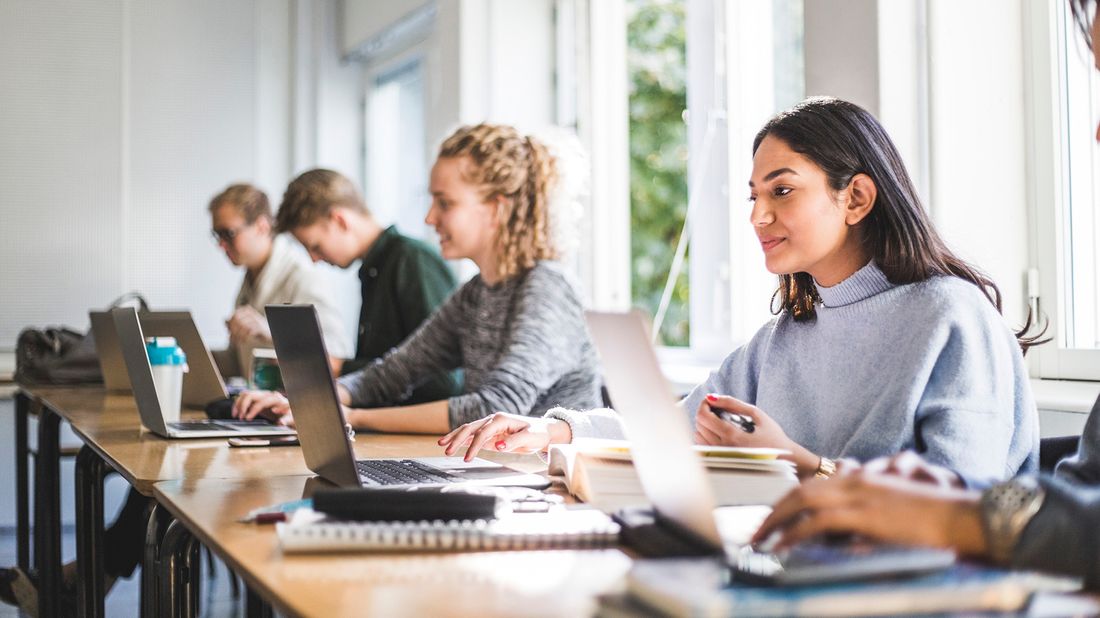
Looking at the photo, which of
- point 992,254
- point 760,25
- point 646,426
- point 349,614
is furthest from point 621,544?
point 760,25

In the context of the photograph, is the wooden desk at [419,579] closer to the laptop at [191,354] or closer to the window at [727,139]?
the laptop at [191,354]

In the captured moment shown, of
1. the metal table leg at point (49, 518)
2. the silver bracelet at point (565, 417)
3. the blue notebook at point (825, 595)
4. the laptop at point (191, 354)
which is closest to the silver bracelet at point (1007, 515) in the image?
the blue notebook at point (825, 595)

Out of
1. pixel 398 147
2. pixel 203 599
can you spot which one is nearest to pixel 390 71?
pixel 398 147

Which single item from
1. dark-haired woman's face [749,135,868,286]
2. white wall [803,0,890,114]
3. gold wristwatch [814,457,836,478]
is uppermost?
white wall [803,0,890,114]

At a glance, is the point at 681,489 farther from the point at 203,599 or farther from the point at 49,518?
the point at 203,599

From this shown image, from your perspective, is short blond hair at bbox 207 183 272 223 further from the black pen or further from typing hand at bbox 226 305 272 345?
the black pen

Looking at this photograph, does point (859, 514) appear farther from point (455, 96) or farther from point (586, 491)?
point (455, 96)

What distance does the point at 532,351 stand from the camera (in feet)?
7.14

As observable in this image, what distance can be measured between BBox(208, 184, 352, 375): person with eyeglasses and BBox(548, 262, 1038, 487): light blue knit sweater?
205 centimetres

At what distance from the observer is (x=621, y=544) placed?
1.01 m

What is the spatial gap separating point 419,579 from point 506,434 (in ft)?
2.38

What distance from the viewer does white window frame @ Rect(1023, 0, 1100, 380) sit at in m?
2.06

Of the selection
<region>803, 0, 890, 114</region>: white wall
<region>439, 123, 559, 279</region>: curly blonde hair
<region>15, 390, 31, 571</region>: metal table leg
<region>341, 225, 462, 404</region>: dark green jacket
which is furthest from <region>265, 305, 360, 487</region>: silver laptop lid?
<region>15, 390, 31, 571</region>: metal table leg

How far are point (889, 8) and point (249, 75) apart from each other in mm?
3556
